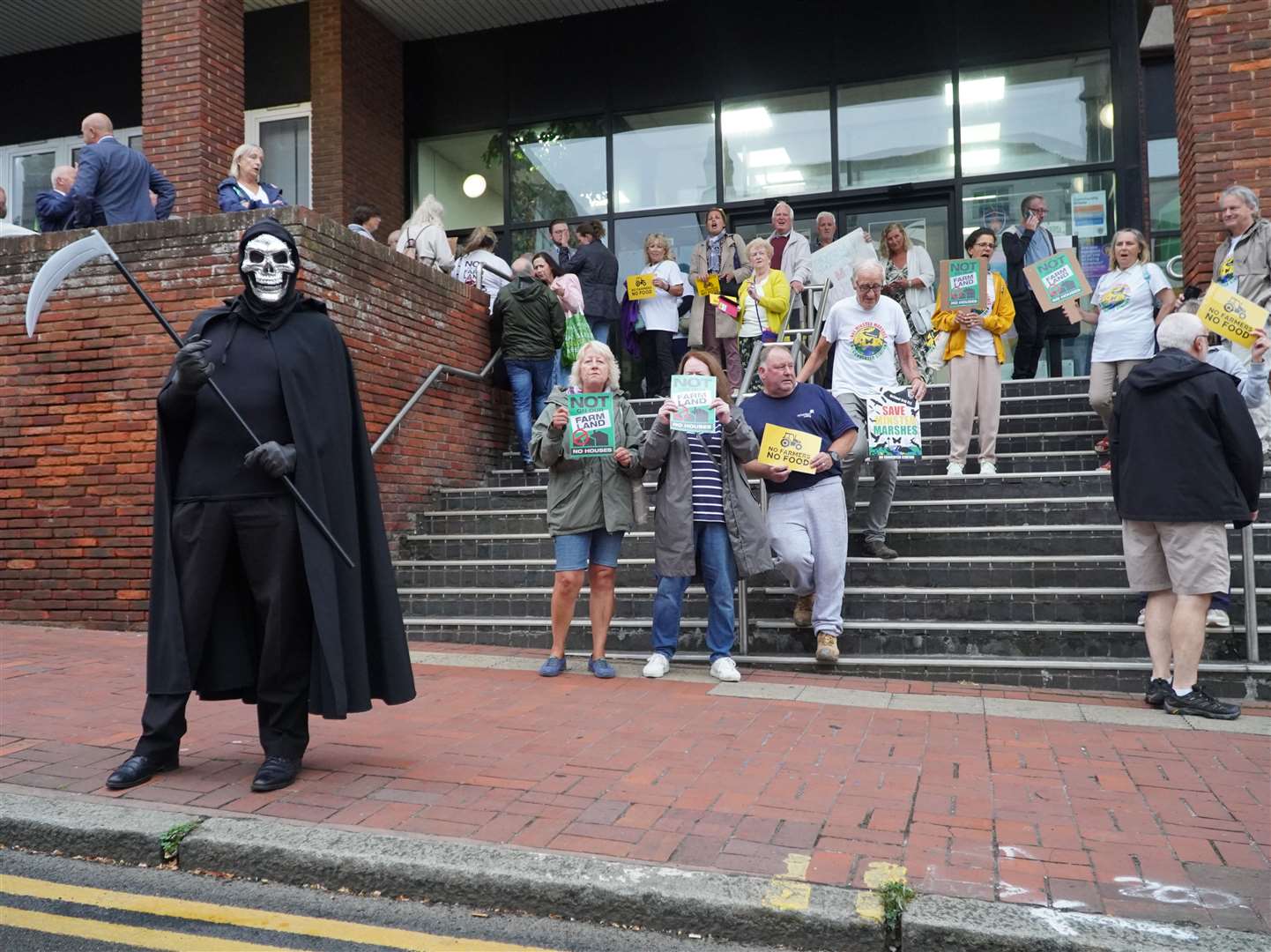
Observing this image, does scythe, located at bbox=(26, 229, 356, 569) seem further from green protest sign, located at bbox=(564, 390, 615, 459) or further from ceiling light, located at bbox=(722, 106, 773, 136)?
ceiling light, located at bbox=(722, 106, 773, 136)

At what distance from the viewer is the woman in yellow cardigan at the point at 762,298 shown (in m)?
10.0

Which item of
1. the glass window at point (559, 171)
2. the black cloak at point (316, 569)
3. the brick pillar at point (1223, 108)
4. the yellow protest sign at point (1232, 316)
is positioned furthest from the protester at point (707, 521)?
the glass window at point (559, 171)

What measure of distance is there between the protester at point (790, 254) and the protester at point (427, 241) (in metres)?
3.23

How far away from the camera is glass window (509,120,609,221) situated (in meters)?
14.5

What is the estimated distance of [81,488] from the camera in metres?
8.31

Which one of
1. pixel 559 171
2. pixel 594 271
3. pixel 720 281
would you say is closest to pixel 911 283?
pixel 720 281

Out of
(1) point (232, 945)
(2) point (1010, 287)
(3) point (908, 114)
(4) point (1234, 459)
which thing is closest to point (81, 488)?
(1) point (232, 945)

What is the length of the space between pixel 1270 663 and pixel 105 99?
51.0ft

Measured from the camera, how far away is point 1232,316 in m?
6.79

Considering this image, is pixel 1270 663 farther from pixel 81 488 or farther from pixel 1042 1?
pixel 1042 1

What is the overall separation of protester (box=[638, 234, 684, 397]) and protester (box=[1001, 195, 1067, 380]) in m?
3.52

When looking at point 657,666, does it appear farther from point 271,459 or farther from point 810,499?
point 271,459

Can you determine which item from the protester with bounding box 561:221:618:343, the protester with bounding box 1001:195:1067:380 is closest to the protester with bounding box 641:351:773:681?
the protester with bounding box 561:221:618:343

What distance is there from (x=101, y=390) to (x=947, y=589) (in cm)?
640
